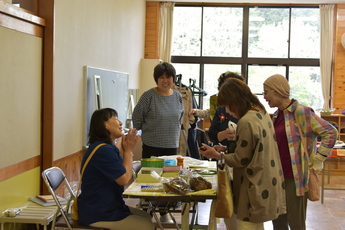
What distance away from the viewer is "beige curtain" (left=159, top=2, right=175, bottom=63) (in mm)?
9109

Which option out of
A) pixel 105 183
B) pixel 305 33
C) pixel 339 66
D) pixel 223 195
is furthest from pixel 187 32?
pixel 223 195

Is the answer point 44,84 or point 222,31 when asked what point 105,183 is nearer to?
point 44,84

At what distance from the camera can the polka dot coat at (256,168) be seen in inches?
107

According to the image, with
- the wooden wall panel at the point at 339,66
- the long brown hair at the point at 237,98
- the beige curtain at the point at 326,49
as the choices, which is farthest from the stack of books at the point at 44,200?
the wooden wall panel at the point at 339,66

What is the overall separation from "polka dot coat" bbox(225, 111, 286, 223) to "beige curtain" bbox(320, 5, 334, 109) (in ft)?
21.2

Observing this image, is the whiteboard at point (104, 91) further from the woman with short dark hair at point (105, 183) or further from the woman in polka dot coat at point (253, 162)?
the woman in polka dot coat at point (253, 162)

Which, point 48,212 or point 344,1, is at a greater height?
point 344,1

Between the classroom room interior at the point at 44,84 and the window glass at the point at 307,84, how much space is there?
181 inches

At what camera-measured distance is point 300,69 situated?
9188 millimetres

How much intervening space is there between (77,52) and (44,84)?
0.89 meters

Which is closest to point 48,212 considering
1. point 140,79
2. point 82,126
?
point 82,126

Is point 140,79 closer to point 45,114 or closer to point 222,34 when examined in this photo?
point 222,34

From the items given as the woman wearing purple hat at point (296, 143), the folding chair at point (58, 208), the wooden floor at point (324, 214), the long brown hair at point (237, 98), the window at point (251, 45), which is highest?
the window at point (251, 45)

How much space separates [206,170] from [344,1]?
6.43 metres
